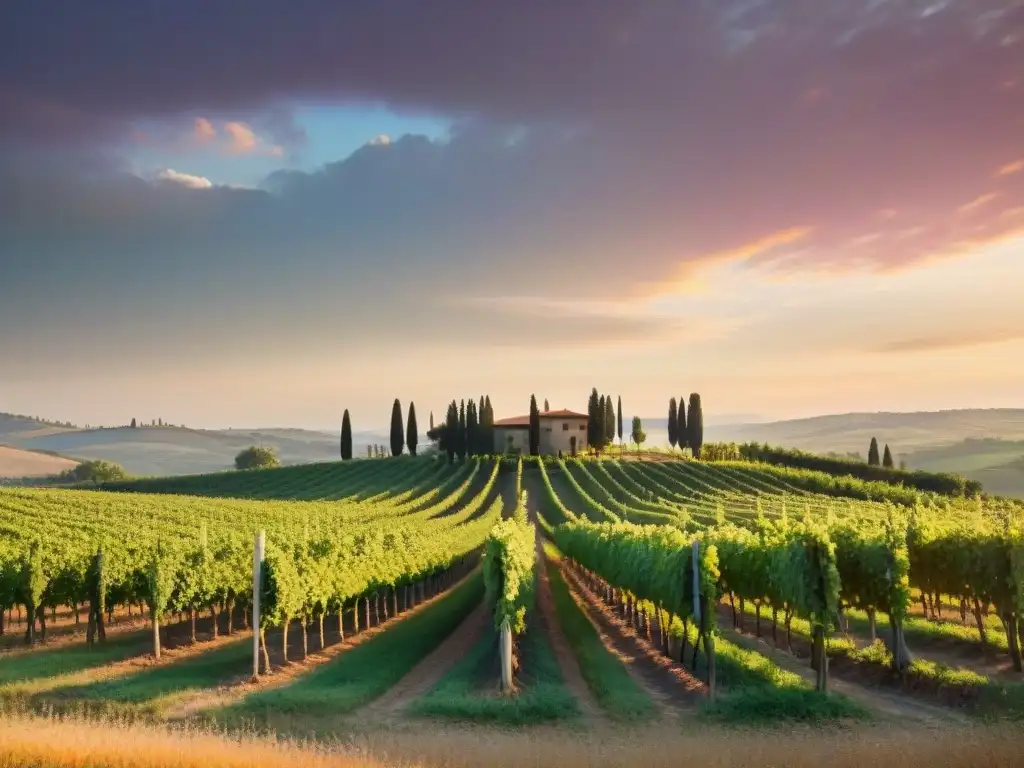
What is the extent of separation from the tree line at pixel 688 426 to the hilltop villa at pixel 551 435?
13681 millimetres

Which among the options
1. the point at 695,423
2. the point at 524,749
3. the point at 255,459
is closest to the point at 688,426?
the point at 695,423

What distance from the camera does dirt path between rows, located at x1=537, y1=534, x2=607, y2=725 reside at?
1881 cm

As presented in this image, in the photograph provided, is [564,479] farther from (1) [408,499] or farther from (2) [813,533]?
(2) [813,533]

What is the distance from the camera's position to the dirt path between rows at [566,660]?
1881 cm

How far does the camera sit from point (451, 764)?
1203 cm

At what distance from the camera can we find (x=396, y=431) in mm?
125500

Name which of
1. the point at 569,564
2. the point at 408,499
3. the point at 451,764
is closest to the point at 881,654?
the point at 451,764

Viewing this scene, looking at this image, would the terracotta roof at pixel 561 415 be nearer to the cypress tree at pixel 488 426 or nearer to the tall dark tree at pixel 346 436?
the cypress tree at pixel 488 426

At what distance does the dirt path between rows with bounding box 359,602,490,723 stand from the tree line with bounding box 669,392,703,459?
87.2 m

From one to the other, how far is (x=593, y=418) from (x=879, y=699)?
101287 mm

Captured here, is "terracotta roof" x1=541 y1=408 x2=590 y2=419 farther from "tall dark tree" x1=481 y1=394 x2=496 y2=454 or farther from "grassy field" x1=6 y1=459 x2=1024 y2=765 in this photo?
"grassy field" x1=6 y1=459 x2=1024 y2=765

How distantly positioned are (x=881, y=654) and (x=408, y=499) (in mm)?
66114

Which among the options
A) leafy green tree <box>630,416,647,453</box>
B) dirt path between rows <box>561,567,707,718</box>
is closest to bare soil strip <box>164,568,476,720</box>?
dirt path between rows <box>561,567,707,718</box>

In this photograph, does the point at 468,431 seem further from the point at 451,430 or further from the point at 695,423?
the point at 695,423
